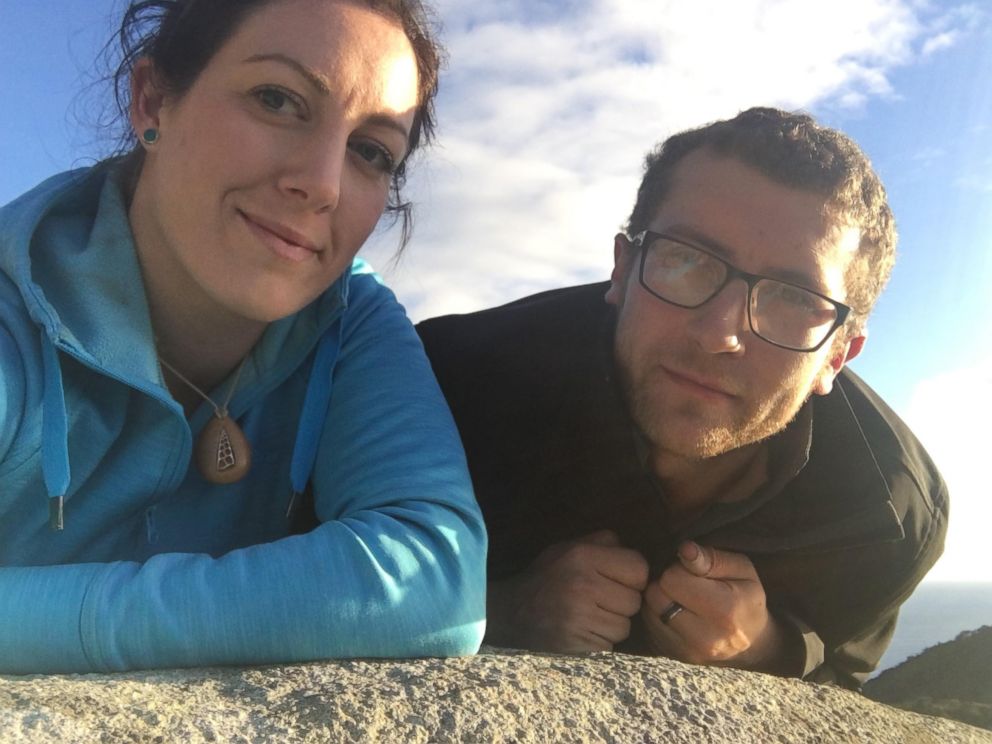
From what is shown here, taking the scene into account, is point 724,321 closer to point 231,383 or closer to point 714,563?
point 714,563

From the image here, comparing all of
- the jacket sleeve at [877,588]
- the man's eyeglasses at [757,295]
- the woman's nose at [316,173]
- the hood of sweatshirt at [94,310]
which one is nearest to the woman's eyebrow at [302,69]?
the woman's nose at [316,173]

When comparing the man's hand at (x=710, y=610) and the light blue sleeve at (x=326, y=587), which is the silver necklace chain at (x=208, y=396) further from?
the man's hand at (x=710, y=610)

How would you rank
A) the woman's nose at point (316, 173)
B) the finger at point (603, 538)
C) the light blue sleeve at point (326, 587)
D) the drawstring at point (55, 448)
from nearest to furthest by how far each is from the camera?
the light blue sleeve at point (326, 587) → the drawstring at point (55, 448) → the woman's nose at point (316, 173) → the finger at point (603, 538)

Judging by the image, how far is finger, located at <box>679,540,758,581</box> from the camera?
92.2 inches

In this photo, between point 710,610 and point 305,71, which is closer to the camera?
point 305,71

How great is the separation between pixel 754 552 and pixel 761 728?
42.8 inches

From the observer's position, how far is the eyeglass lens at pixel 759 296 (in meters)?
2.43

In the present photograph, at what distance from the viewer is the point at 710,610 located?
2324mm

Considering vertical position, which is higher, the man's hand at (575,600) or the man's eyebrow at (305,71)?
the man's eyebrow at (305,71)

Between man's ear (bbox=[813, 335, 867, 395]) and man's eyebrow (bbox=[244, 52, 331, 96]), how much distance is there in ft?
5.25

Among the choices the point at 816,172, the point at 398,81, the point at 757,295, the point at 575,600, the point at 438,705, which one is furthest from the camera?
the point at 816,172

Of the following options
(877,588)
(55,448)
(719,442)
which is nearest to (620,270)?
(719,442)

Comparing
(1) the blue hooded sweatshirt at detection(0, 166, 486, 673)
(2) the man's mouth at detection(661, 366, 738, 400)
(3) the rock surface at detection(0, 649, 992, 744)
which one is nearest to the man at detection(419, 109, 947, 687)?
(2) the man's mouth at detection(661, 366, 738, 400)

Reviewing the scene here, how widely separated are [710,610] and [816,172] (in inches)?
49.2
